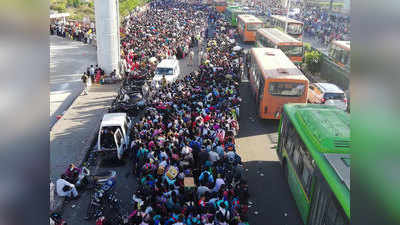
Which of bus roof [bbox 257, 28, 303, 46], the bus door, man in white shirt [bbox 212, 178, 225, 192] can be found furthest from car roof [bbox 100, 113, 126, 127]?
bus roof [bbox 257, 28, 303, 46]

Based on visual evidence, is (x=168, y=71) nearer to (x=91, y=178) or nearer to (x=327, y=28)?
(x=91, y=178)

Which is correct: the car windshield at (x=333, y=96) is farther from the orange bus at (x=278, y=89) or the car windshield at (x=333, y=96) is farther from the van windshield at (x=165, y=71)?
the van windshield at (x=165, y=71)

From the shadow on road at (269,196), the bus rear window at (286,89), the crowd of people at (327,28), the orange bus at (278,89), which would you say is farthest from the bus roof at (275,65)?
the crowd of people at (327,28)

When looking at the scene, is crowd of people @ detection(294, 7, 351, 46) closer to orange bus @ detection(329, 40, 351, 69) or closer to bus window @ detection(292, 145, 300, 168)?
orange bus @ detection(329, 40, 351, 69)

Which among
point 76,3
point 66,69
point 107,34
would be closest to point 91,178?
point 107,34
